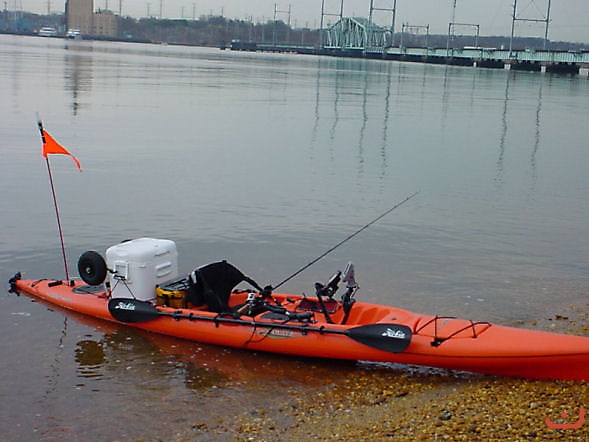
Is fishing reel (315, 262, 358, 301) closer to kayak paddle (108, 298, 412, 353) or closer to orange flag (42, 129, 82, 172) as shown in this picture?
kayak paddle (108, 298, 412, 353)

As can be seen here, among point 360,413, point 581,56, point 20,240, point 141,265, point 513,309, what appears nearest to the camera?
point 360,413

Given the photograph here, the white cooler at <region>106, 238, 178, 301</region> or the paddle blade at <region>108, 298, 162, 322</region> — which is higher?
the white cooler at <region>106, 238, 178, 301</region>

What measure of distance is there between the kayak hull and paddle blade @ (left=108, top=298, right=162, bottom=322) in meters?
0.07

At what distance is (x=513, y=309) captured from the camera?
12211mm

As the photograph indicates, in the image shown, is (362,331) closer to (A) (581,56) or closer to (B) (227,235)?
(B) (227,235)

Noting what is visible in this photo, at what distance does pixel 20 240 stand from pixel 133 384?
731 centimetres

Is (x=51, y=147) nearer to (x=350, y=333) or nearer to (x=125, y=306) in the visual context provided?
(x=125, y=306)

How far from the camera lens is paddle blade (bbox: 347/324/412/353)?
9227 mm

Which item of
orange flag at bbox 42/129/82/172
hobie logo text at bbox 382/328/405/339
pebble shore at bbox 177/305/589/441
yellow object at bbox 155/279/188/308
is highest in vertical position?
orange flag at bbox 42/129/82/172

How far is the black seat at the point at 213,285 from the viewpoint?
34.2ft

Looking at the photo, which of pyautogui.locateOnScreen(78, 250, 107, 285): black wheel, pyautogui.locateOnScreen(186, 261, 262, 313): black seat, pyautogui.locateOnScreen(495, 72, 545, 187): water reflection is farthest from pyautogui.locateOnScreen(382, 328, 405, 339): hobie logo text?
pyautogui.locateOnScreen(495, 72, 545, 187): water reflection

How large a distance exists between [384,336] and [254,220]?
28.9ft

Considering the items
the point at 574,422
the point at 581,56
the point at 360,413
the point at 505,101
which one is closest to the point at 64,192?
the point at 360,413

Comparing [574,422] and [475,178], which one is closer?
[574,422]
